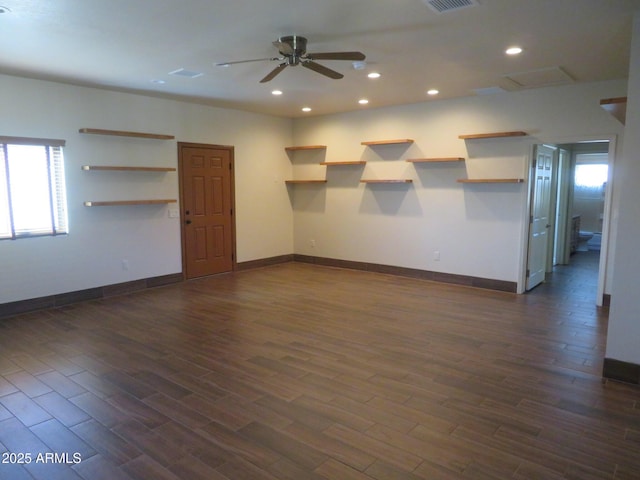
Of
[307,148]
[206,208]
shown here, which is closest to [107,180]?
[206,208]

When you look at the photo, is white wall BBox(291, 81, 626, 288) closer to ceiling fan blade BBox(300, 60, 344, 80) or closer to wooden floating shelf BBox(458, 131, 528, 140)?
wooden floating shelf BBox(458, 131, 528, 140)

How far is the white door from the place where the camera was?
5836 millimetres

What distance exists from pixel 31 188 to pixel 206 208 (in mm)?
2454

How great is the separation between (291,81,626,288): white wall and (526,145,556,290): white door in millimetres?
195

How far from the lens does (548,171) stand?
20.9 ft

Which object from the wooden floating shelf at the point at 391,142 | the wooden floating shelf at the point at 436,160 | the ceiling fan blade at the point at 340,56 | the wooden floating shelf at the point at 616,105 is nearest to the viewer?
the wooden floating shelf at the point at 616,105

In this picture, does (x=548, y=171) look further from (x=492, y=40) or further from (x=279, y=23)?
(x=279, y=23)

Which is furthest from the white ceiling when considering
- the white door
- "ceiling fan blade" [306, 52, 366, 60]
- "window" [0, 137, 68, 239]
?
the white door

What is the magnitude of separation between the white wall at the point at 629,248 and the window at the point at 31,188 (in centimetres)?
585

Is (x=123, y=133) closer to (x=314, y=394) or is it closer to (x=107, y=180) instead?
(x=107, y=180)

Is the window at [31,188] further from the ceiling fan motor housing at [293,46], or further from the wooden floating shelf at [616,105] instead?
the wooden floating shelf at [616,105]

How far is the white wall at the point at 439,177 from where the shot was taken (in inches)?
217

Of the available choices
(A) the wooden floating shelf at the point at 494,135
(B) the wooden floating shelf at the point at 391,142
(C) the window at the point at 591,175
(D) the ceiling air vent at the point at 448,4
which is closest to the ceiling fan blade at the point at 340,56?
(D) the ceiling air vent at the point at 448,4

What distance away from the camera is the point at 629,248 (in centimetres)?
314
